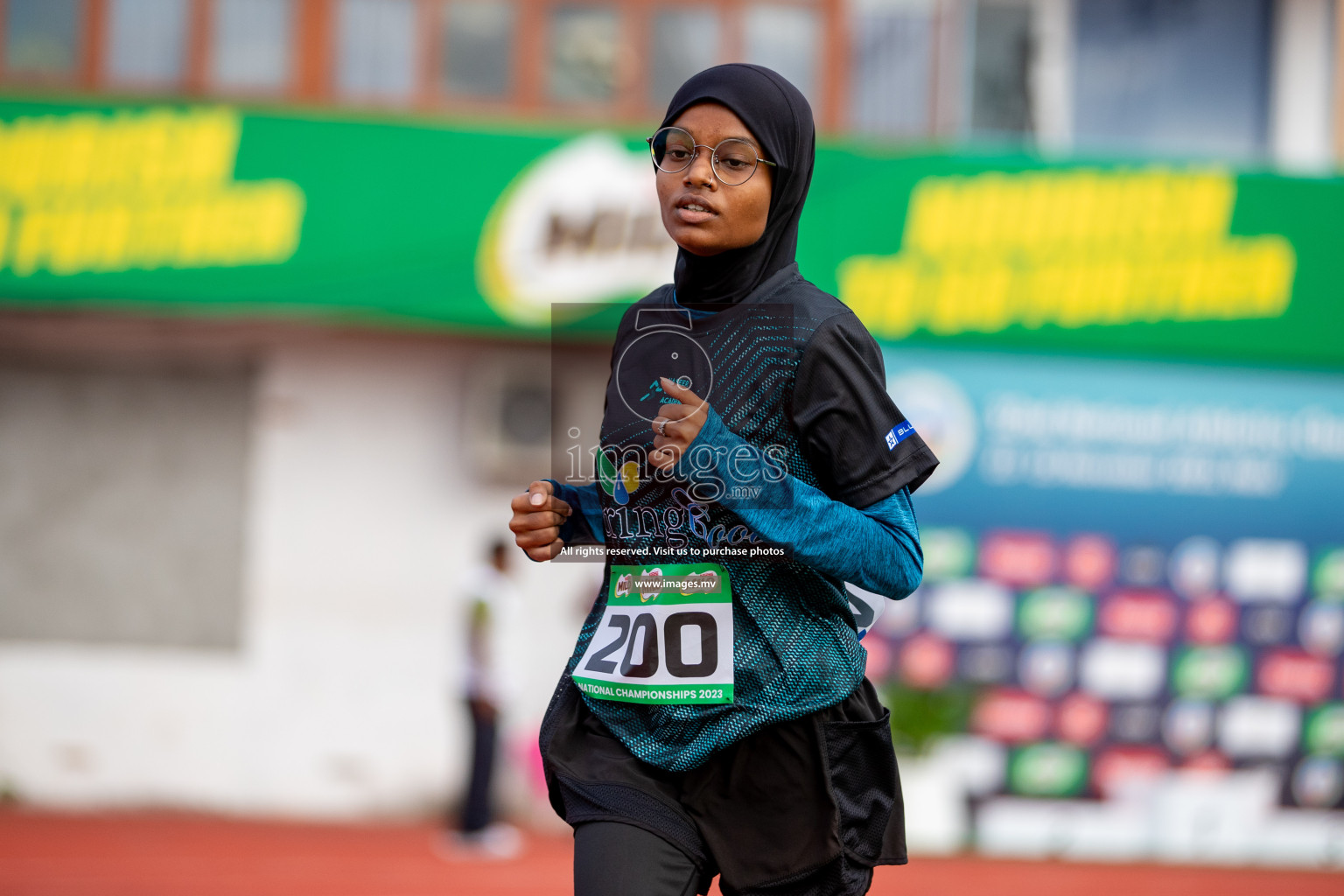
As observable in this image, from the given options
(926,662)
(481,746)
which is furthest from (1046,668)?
(481,746)

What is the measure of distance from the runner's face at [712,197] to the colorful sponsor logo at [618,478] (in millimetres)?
361

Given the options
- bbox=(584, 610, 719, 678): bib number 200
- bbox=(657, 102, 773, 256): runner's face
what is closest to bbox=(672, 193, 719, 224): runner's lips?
bbox=(657, 102, 773, 256): runner's face

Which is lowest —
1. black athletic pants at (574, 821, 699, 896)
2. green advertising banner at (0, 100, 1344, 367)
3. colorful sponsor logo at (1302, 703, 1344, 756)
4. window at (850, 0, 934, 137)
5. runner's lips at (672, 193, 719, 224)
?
colorful sponsor logo at (1302, 703, 1344, 756)

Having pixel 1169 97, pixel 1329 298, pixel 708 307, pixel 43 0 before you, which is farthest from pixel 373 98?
pixel 708 307

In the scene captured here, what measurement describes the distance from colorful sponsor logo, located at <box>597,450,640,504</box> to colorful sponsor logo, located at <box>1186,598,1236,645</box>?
6906mm

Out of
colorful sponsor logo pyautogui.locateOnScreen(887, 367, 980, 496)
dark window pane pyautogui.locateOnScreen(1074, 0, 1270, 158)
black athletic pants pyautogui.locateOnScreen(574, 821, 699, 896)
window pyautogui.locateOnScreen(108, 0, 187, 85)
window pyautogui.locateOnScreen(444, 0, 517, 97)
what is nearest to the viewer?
black athletic pants pyautogui.locateOnScreen(574, 821, 699, 896)

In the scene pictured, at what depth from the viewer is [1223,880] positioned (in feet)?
26.3

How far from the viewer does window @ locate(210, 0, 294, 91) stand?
8.62 metres

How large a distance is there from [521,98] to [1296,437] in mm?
5310

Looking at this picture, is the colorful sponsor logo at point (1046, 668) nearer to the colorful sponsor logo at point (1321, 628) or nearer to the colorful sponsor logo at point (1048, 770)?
the colorful sponsor logo at point (1048, 770)

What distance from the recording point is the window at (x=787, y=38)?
862 centimetres

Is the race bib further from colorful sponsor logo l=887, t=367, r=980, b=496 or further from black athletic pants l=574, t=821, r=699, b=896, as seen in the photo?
colorful sponsor logo l=887, t=367, r=980, b=496

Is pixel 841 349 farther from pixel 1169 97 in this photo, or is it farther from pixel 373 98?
pixel 1169 97

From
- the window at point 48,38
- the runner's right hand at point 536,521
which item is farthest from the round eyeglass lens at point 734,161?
the window at point 48,38
